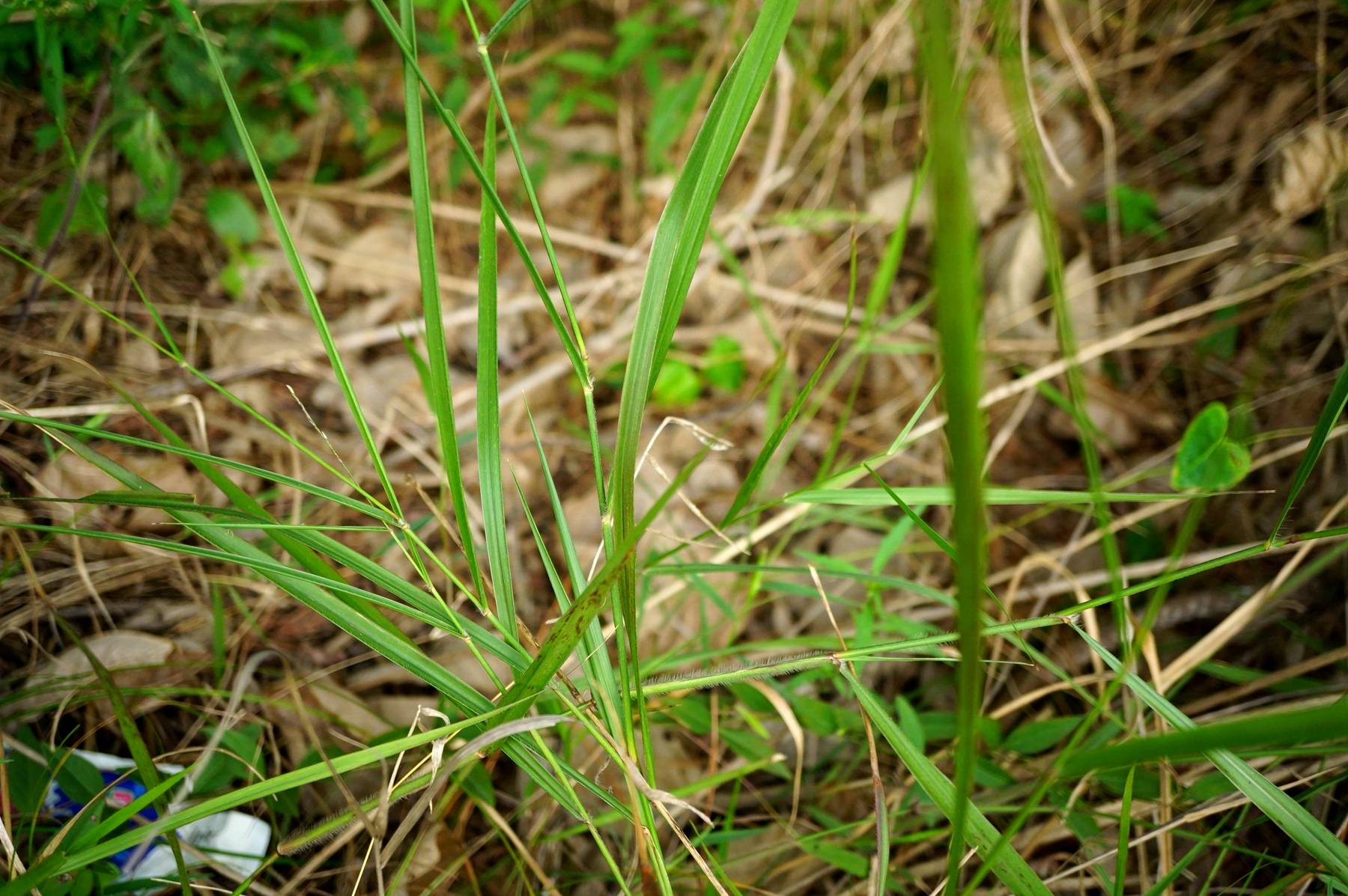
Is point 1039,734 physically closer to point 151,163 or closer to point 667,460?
point 667,460

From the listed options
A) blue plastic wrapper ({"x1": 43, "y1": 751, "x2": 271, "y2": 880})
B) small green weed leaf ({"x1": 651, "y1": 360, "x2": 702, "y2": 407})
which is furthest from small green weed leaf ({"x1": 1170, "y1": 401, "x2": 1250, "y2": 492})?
blue plastic wrapper ({"x1": 43, "y1": 751, "x2": 271, "y2": 880})

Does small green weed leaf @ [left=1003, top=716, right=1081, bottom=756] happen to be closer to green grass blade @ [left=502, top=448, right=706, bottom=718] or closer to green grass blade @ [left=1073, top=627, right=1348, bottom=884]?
green grass blade @ [left=1073, top=627, right=1348, bottom=884]

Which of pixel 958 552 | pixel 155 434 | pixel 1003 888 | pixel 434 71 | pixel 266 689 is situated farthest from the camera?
pixel 434 71

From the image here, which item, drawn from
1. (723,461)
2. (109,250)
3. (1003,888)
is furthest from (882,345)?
(109,250)

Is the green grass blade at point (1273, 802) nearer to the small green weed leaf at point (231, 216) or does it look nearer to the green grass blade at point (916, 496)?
the green grass blade at point (916, 496)

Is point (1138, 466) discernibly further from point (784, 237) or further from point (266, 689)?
point (266, 689)

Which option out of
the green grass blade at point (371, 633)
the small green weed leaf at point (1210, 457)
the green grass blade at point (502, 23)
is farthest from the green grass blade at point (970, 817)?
the green grass blade at point (502, 23)
